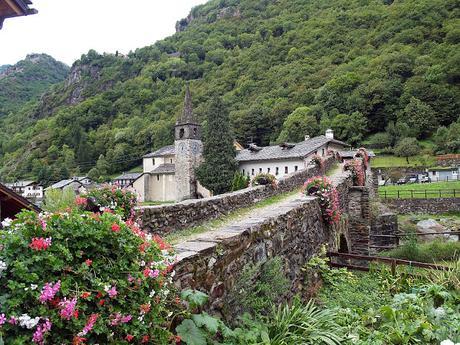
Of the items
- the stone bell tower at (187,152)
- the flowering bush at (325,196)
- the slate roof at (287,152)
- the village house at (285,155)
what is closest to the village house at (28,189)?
the stone bell tower at (187,152)

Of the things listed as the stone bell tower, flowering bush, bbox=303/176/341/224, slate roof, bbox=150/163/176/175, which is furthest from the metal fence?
slate roof, bbox=150/163/176/175

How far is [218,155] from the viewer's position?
5003 centimetres

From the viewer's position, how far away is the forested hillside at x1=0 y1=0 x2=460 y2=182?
251ft

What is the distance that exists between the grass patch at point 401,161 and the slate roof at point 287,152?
483 inches

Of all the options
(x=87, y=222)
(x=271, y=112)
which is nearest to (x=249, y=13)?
(x=271, y=112)

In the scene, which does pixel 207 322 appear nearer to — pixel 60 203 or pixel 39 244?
pixel 39 244

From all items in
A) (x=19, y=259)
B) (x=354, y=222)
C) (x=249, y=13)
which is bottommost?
(x=354, y=222)

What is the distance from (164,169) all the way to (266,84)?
182 feet

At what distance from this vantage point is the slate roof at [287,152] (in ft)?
139

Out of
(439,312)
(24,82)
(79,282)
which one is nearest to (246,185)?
(439,312)

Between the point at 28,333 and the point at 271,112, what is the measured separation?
88391 millimetres

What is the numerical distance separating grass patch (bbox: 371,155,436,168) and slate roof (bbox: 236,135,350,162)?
12.3m

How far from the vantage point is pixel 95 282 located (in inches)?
84.9

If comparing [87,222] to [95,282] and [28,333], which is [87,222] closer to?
[95,282]
